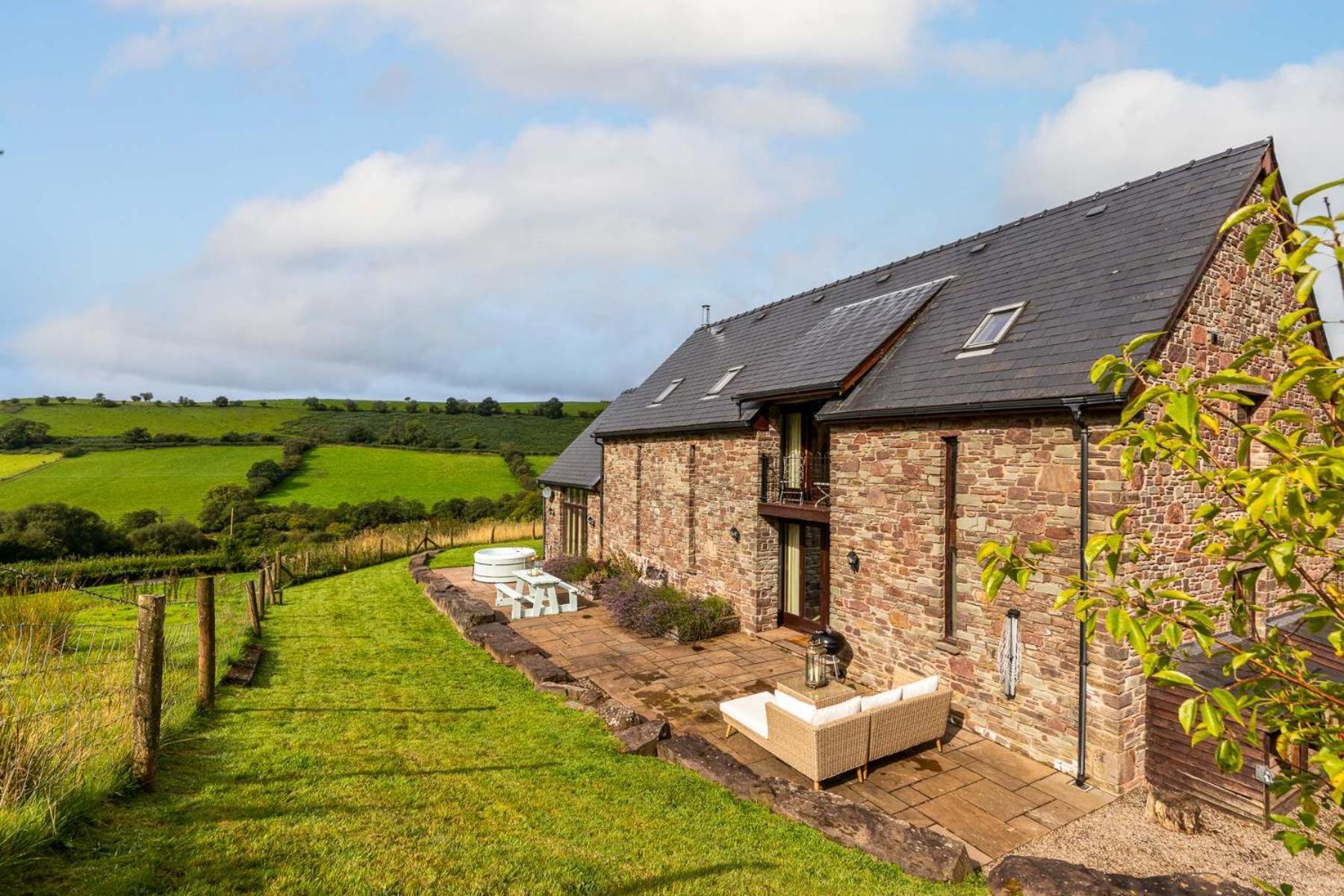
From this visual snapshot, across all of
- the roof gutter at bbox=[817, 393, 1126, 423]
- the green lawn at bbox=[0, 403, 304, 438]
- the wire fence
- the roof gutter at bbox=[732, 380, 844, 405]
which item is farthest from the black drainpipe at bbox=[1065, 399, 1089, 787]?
the green lawn at bbox=[0, 403, 304, 438]

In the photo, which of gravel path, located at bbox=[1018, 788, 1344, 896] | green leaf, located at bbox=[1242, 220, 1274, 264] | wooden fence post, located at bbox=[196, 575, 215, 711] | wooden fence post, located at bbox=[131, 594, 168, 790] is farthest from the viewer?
wooden fence post, located at bbox=[196, 575, 215, 711]

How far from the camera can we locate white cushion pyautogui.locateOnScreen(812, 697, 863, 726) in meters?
6.88

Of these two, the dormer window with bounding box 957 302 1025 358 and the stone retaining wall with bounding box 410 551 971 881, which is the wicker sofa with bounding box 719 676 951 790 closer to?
the stone retaining wall with bounding box 410 551 971 881

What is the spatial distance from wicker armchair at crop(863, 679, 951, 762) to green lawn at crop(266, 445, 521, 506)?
33.2 meters

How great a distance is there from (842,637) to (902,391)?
3.89m

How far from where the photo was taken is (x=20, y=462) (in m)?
39.4

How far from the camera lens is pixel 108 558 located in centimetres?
2297

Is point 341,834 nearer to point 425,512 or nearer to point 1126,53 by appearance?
point 1126,53

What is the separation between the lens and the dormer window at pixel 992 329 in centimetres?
916

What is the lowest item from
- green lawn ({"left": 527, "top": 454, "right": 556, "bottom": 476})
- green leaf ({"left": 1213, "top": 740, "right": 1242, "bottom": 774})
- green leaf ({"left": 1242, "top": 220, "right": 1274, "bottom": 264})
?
green lawn ({"left": 527, "top": 454, "right": 556, "bottom": 476})

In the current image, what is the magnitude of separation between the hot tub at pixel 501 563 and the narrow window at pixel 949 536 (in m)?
11.6

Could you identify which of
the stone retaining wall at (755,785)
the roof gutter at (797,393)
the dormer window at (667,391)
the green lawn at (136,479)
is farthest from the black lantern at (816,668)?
the green lawn at (136,479)

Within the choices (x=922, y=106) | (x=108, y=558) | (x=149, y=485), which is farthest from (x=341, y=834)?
(x=149, y=485)

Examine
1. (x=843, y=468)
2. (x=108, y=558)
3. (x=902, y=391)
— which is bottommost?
(x=108, y=558)
